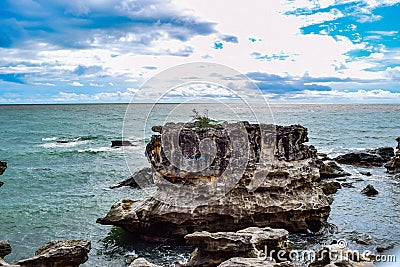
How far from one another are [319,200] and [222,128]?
5.79 m

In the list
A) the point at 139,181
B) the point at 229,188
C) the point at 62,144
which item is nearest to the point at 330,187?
the point at 229,188

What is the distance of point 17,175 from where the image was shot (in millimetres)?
37781

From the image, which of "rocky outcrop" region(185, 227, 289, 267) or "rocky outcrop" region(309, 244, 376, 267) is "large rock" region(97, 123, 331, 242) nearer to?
"rocky outcrop" region(185, 227, 289, 267)

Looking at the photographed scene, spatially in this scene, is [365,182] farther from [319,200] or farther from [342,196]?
[319,200]

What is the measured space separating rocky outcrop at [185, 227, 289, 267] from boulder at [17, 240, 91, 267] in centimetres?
377

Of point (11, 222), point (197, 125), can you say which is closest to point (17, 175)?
point (11, 222)

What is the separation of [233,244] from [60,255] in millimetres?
5688

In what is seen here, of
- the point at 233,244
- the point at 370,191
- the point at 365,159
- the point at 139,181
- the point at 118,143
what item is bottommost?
the point at 139,181

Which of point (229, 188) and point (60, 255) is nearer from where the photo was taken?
point (60, 255)

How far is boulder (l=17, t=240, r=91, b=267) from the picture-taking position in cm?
1399

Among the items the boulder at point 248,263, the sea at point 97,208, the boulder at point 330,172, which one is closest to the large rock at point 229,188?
the sea at point 97,208

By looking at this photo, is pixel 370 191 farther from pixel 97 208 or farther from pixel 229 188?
pixel 97 208

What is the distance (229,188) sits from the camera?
19953 millimetres

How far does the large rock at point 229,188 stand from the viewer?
19312 mm
